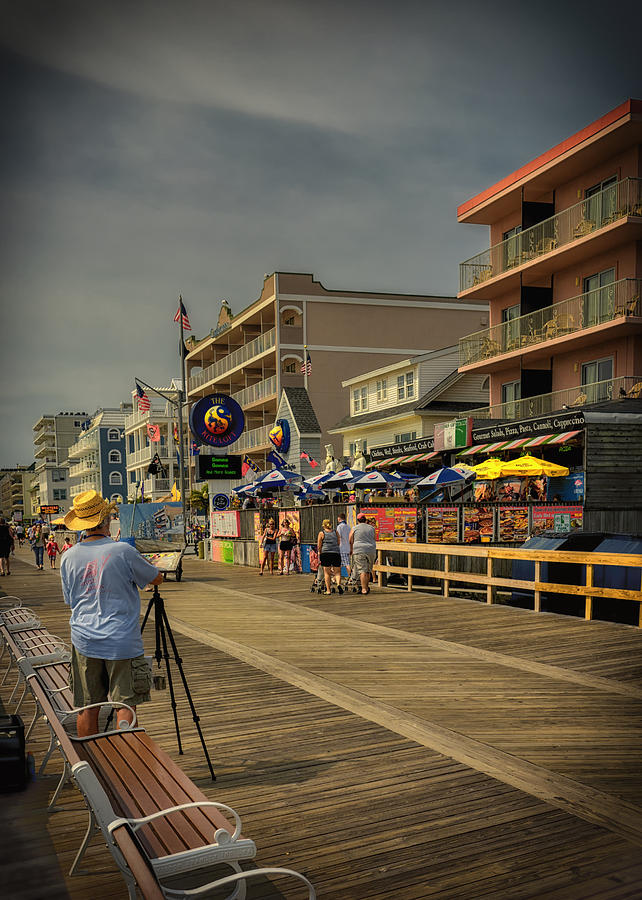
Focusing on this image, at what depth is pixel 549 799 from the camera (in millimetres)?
4637

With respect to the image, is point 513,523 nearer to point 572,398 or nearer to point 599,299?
point 572,398

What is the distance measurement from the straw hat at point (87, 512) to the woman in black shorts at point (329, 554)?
11.1 m

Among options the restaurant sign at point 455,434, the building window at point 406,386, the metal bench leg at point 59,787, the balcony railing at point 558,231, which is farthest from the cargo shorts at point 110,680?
the building window at point 406,386

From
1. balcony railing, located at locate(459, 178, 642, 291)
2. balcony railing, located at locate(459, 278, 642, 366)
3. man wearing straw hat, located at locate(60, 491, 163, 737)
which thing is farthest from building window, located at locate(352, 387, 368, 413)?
man wearing straw hat, located at locate(60, 491, 163, 737)

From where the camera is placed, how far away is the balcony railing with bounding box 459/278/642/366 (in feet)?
79.4

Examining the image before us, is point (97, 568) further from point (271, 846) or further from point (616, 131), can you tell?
point (616, 131)

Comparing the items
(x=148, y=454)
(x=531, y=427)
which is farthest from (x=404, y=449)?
(x=148, y=454)

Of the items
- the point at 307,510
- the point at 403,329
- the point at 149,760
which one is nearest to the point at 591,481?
the point at 307,510

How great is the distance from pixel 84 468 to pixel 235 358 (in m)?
54.5

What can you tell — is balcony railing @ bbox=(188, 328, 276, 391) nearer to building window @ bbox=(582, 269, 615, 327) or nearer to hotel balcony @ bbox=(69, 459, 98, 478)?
building window @ bbox=(582, 269, 615, 327)

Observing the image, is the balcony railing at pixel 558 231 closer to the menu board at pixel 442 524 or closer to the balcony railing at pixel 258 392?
the menu board at pixel 442 524

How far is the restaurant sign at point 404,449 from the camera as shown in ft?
100

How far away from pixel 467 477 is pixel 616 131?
12662mm

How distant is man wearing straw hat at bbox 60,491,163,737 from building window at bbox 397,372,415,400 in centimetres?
3134
